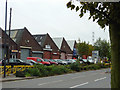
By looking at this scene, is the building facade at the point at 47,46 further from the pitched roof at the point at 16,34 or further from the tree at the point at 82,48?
the pitched roof at the point at 16,34

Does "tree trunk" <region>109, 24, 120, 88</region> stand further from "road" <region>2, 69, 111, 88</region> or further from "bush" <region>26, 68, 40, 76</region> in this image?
"bush" <region>26, 68, 40, 76</region>

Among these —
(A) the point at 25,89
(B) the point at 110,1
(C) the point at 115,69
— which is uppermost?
(B) the point at 110,1

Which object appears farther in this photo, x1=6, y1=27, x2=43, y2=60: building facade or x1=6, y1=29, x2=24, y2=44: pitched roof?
x1=6, y1=29, x2=24, y2=44: pitched roof

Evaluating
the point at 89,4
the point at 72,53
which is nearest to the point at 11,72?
the point at 89,4

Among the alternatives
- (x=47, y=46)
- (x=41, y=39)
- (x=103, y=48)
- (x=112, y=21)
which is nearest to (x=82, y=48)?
(x=103, y=48)

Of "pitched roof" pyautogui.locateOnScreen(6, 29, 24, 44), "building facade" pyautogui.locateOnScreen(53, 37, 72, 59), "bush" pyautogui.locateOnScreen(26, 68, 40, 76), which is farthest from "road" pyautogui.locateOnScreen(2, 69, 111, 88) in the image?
"building facade" pyautogui.locateOnScreen(53, 37, 72, 59)

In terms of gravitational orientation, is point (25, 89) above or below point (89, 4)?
below

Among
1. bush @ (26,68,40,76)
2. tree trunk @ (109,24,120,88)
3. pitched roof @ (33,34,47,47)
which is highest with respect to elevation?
pitched roof @ (33,34,47,47)

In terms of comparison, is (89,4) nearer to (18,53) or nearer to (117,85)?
(117,85)

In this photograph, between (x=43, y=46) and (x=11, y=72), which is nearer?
(x=11, y=72)

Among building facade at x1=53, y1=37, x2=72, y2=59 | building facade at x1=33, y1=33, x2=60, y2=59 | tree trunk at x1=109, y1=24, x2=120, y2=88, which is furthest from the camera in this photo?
building facade at x1=53, y1=37, x2=72, y2=59

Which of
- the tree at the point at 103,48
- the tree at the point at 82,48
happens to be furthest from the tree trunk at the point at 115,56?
the tree at the point at 82,48

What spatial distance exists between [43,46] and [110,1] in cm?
5247

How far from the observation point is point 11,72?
2253 centimetres
